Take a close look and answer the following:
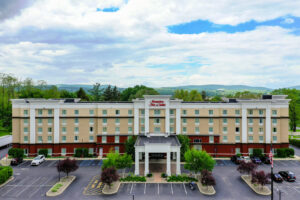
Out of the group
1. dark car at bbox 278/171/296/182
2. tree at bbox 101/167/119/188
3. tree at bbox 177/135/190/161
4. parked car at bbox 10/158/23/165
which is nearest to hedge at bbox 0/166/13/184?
parked car at bbox 10/158/23/165

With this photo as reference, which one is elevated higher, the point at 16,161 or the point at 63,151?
the point at 63,151

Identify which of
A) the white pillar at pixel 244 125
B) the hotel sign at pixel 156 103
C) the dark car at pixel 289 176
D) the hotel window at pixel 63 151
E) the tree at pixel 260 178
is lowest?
the dark car at pixel 289 176

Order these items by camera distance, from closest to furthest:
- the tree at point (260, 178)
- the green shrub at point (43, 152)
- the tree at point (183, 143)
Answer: the tree at point (260, 178)
the tree at point (183, 143)
the green shrub at point (43, 152)

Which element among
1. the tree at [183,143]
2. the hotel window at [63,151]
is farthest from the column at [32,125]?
the tree at [183,143]

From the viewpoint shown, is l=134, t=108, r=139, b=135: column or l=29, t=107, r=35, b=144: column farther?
l=134, t=108, r=139, b=135: column

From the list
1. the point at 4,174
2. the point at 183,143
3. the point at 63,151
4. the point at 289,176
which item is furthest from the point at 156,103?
the point at 4,174

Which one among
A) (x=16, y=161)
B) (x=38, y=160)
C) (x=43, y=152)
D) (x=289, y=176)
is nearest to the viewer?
(x=289, y=176)

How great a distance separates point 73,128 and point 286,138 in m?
55.0

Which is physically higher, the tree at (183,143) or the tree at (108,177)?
the tree at (183,143)

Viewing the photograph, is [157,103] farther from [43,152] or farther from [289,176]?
[289,176]

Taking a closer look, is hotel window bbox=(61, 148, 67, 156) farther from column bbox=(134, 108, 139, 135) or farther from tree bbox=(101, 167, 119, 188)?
tree bbox=(101, 167, 119, 188)

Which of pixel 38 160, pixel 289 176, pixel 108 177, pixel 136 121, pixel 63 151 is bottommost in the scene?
pixel 289 176

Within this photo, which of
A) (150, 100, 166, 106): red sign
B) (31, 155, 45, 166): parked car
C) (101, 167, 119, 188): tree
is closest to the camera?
(101, 167, 119, 188): tree

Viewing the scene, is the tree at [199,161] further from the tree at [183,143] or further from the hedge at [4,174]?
the hedge at [4,174]
